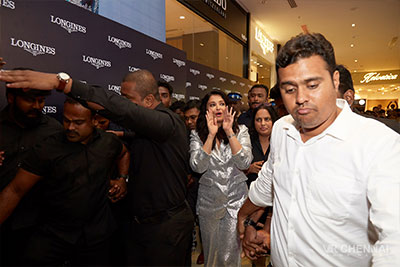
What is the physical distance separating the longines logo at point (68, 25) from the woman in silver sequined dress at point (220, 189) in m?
1.51

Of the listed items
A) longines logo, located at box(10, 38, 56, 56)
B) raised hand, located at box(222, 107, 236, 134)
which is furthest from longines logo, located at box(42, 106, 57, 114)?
raised hand, located at box(222, 107, 236, 134)

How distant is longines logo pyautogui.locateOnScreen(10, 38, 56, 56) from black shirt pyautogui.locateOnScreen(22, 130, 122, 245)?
88 centimetres

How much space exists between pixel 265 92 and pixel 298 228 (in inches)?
146

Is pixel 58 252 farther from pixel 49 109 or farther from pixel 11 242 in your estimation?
pixel 49 109

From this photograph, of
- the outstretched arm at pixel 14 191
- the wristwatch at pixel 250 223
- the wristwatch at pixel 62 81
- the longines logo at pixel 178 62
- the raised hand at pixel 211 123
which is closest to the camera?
the wristwatch at pixel 62 81

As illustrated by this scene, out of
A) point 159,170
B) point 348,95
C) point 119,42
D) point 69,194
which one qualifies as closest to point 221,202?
point 159,170

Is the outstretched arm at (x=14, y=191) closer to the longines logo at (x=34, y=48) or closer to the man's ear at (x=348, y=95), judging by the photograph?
the longines logo at (x=34, y=48)

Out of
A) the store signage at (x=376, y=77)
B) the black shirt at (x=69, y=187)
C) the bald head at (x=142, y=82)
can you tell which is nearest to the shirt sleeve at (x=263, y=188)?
the bald head at (x=142, y=82)

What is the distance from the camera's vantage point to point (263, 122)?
9.22 ft

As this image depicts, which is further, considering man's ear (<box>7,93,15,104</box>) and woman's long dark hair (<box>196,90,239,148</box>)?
woman's long dark hair (<box>196,90,239,148</box>)

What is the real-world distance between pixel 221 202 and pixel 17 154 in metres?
1.68

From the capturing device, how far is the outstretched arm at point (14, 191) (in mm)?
1588

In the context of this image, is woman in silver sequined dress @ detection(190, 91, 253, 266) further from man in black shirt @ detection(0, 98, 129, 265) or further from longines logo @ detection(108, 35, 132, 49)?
longines logo @ detection(108, 35, 132, 49)

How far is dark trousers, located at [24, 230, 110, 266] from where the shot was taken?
5.29ft
